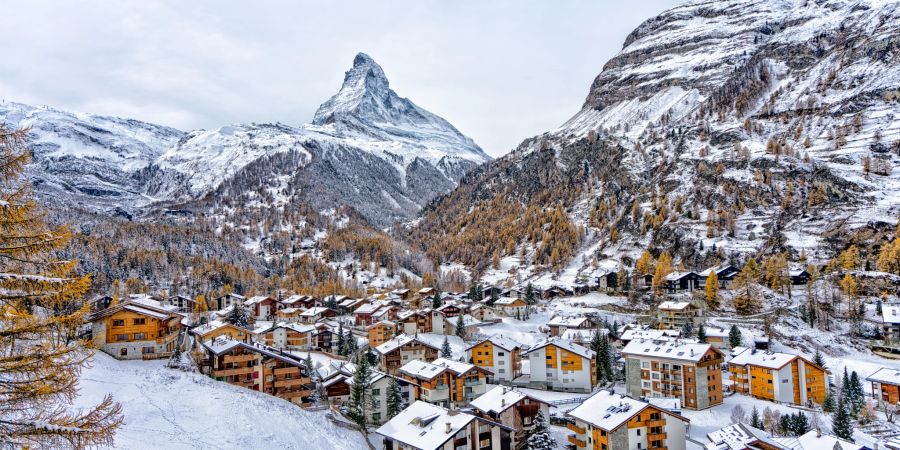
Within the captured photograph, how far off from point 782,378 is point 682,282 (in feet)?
151

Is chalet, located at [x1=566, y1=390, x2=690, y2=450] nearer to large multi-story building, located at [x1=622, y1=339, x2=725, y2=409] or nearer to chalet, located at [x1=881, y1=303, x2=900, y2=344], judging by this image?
large multi-story building, located at [x1=622, y1=339, x2=725, y2=409]

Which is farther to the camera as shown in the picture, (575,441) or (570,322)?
(570,322)

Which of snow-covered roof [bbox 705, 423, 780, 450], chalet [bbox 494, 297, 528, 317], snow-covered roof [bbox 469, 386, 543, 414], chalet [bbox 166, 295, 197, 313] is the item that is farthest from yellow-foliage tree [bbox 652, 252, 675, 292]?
chalet [bbox 166, 295, 197, 313]

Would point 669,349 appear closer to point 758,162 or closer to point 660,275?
point 660,275

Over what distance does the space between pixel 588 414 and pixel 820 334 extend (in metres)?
47.6

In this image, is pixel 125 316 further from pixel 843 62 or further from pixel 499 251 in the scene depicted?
pixel 843 62

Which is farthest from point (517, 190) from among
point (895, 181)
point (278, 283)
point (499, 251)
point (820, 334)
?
point (820, 334)

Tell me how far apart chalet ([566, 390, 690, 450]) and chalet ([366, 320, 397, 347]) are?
40968mm

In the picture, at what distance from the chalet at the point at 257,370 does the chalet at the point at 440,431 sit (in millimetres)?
10566

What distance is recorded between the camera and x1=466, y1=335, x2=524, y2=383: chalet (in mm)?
62656

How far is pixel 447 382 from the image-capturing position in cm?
5338

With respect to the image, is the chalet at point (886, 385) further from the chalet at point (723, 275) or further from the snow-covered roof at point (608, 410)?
the chalet at point (723, 275)

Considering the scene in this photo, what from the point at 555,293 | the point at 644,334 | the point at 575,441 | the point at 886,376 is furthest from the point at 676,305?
the point at 575,441

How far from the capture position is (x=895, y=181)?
11062cm
